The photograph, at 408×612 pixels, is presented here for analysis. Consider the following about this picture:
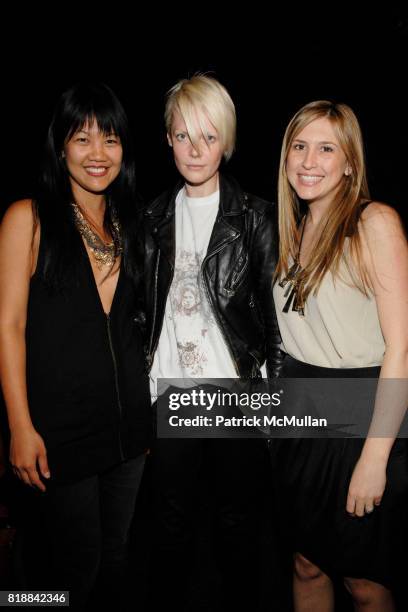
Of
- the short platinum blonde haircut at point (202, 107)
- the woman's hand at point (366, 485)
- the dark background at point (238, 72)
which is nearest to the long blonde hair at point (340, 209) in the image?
the short platinum blonde haircut at point (202, 107)

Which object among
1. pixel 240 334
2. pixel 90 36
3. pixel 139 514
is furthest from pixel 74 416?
pixel 90 36

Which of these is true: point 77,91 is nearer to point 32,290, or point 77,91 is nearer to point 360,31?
point 32,290

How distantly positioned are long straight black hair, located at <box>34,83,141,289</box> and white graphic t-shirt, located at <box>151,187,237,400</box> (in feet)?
0.56

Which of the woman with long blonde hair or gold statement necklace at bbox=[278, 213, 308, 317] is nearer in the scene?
the woman with long blonde hair

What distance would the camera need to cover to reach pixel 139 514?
112 inches

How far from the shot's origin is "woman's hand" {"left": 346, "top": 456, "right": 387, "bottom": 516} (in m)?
1.50

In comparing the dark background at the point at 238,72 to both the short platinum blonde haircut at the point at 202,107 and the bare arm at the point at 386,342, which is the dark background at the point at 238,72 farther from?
the bare arm at the point at 386,342

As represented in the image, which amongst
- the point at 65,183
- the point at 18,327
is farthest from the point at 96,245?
the point at 18,327

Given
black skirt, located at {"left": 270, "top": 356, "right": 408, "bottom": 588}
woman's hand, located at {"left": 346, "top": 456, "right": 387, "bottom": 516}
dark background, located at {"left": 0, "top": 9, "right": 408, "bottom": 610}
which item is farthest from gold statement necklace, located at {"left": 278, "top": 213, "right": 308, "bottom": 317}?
dark background, located at {"left": 0, "top": 9, "right": 408, "bottom": 610}

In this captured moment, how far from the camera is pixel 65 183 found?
173 cm

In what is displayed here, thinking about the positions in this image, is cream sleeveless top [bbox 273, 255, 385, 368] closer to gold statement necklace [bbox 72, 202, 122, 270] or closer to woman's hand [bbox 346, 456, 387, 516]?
woman's hand [bbox 346, 456, 387, 516]

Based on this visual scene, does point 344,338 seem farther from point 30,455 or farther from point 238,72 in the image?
point 238,72

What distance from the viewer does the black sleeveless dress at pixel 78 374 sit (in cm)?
160

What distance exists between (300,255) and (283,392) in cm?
48
